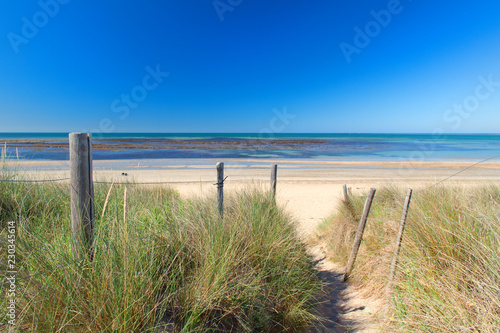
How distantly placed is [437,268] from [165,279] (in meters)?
2.96

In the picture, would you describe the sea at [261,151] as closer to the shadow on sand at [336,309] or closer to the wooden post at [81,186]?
the wooden post at [81,186]

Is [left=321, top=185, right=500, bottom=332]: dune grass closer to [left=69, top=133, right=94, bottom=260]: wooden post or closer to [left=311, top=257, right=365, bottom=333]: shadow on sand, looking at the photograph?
[left=311, top=257, right=365, bottom=333]: shadow on sand

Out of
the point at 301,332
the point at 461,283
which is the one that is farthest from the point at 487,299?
the point at 301,332

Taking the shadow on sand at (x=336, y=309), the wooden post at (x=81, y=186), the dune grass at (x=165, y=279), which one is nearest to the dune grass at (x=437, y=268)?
the shadow on sand at (x=336, y=309)

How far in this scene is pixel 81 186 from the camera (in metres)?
Answer: 2.55

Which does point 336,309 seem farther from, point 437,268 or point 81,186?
point 81,186

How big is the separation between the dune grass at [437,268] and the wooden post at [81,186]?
3.02 meters

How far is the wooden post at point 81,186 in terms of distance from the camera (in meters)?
2.50

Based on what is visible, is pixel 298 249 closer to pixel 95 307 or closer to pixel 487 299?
pixel 487 299

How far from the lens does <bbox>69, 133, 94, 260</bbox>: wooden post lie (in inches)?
98.6

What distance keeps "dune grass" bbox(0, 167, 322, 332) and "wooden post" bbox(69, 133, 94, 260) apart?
0.15 m

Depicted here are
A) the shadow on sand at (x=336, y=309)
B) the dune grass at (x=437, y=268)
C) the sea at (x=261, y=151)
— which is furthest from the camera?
the sea at (x=261, y=151)

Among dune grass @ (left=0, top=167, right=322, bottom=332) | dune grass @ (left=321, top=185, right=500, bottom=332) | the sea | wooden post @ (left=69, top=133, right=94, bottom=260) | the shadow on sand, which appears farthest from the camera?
the sea

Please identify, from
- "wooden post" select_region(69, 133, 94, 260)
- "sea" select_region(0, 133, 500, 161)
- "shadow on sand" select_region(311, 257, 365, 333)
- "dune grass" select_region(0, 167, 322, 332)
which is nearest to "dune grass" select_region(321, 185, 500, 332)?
"shadow on sand" select_region(311, 257, 365, 333)
